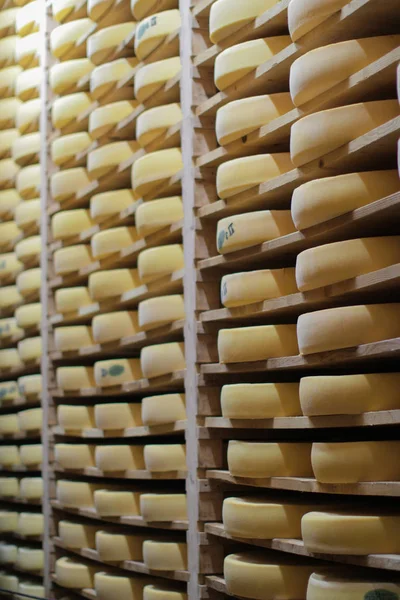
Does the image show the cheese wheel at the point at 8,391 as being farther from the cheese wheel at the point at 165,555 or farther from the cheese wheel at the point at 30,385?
the cheese wheel at the point at 165,555

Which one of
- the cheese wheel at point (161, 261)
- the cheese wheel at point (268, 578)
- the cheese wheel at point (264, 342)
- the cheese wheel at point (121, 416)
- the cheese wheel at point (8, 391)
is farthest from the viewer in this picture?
the cheese wheel at point (8, 391)

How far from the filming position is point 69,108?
4156mm

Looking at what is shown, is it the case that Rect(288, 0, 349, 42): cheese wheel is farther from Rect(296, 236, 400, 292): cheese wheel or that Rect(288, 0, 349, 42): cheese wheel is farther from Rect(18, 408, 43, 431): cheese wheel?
Rect(18, 408, 43, 431): cheese wheel

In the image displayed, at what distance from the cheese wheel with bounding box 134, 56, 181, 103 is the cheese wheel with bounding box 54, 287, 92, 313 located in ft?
2.82

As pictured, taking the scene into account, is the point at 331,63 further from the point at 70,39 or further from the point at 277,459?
the point at 70,39

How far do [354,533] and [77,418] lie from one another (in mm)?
1808

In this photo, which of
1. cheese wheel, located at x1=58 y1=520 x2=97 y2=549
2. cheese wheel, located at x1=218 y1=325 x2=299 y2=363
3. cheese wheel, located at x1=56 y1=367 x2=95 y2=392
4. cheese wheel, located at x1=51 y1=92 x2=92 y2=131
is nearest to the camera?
cheese wheel, located at x1=218 y1=325 x2=299 y2=363

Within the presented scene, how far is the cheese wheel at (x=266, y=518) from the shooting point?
273 cm

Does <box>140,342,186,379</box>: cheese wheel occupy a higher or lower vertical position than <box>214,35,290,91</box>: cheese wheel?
lower

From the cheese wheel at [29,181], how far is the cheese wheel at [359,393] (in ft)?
7.77

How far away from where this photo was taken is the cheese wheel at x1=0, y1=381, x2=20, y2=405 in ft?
15.5

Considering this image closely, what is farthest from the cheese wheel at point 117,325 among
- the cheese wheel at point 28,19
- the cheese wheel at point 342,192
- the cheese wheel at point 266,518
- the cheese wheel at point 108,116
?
the cheese wheel at point 28,19

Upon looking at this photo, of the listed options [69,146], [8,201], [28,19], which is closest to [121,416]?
[69,146]

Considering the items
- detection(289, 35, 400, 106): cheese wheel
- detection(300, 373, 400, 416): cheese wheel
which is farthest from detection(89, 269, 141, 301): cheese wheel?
detection(300, 373, 400, 416): cheese wheel
